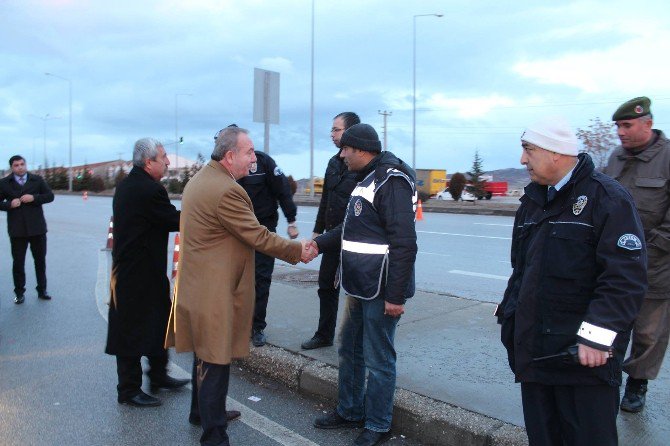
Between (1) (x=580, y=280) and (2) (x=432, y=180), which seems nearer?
(1) (x=580, y=280)

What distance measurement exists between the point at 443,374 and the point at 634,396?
134cm

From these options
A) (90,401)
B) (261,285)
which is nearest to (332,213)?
(261,285)

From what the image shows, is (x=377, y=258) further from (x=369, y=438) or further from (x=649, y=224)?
(x=649, y=224)

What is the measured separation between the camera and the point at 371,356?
149 inches

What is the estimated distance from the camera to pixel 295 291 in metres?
7.88

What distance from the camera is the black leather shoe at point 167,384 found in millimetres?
4844

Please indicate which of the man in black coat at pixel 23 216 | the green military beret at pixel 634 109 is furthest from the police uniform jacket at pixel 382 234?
the man in black coat at pixel 23 216

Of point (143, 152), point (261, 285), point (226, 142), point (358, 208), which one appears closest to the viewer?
point (226, 142)

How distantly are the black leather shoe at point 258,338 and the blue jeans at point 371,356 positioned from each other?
5.02ft

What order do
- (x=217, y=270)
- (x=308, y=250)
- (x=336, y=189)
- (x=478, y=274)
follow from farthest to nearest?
(x=478, y=274)
(x=336, y=189)
(x=308, y=250)
(x=217, y=270)

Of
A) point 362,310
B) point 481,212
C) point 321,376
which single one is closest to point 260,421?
point 321,376

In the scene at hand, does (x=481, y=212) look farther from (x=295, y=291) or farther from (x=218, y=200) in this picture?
(x=218, y=200)

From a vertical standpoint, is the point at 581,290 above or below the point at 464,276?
above

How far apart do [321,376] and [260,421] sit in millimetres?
623
